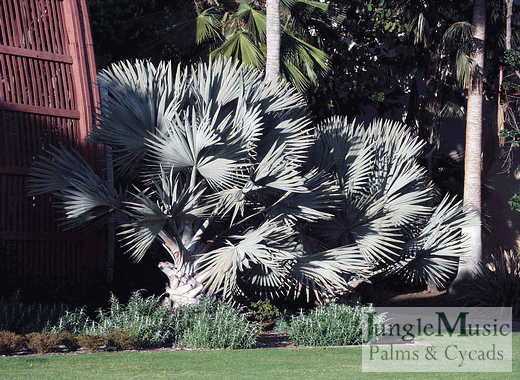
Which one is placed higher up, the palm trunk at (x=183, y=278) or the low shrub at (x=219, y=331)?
the palm trunk at (x=183, y=278)

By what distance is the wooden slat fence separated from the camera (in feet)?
35.7

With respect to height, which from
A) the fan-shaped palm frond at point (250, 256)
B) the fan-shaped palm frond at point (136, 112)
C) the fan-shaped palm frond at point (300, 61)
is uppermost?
the fan-shaped palm frond at point (300, 61)

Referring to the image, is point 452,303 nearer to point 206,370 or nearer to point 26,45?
point 206,370

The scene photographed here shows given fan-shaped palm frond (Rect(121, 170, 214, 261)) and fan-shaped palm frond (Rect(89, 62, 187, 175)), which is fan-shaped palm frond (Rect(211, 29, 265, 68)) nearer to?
fan-shaped palm frond (Rect(89, 62, 187, 175))

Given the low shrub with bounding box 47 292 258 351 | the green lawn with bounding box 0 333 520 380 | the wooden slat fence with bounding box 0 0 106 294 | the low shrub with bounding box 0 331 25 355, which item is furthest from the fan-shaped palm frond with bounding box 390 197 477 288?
the low shrub with bounding box 0 331 25 355

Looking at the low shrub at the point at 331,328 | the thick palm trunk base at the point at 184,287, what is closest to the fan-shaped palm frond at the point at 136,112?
the thick palm trunk base at the point at 184,287

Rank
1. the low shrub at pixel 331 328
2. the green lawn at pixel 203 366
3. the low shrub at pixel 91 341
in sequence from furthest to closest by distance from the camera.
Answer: the low shrub at pixel 331 328 → the low shrub at pixel 91 341 → the green lawn at pixel 203 366

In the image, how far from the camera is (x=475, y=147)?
1431 centimetres

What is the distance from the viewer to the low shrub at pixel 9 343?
7816 mm

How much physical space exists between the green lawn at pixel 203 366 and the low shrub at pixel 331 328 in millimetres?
821

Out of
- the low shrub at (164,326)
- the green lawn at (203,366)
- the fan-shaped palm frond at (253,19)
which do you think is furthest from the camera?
the fan-shaped palm frond at (253,19)

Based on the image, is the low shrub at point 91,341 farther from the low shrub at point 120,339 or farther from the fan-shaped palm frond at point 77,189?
the fan-shaped palm frond at point 77,189

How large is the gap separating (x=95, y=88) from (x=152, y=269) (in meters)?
3.20

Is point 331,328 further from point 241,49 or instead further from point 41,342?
point 241,49
